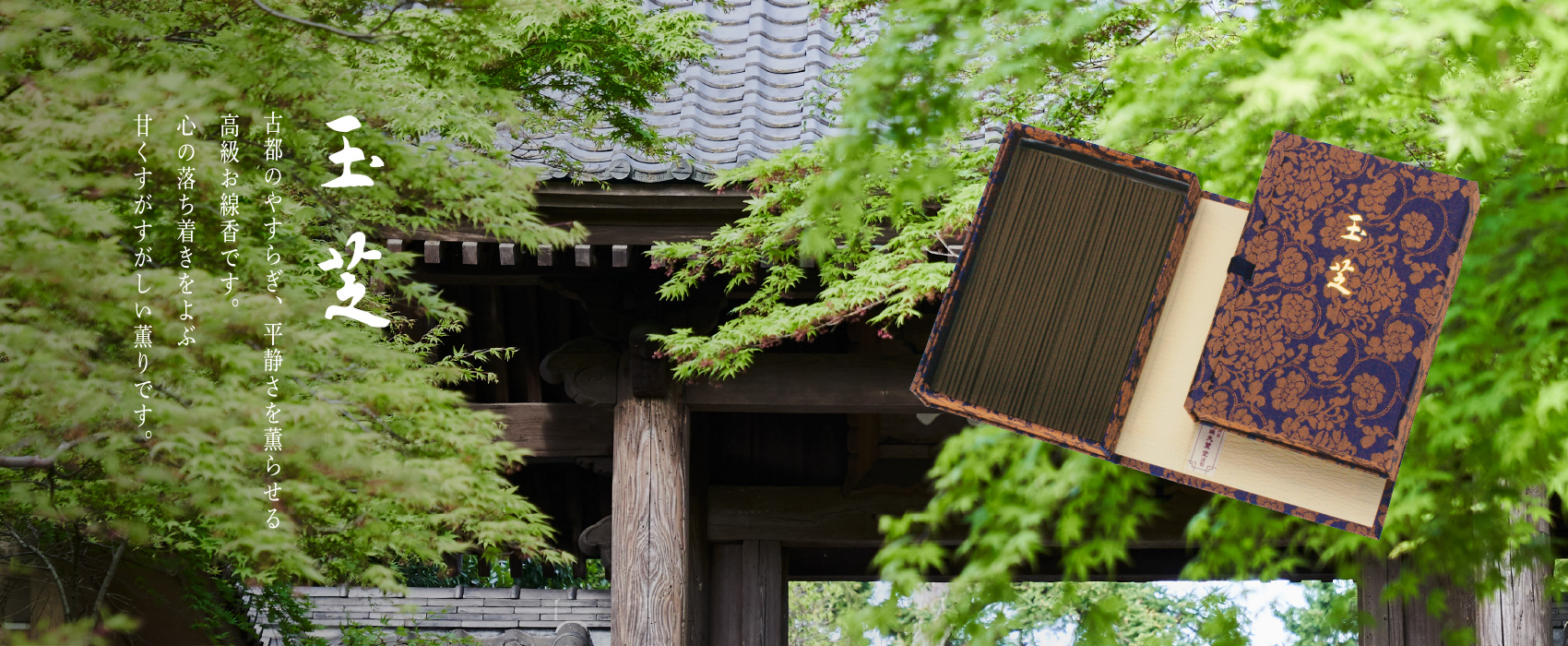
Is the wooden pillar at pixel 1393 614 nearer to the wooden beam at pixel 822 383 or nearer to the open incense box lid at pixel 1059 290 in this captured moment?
the wooden beam at pixel 822 383

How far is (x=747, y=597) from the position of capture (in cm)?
643

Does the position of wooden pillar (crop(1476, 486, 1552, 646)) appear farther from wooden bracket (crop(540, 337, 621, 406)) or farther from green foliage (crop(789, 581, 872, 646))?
green foliage (crop(789, 581, 872, 646))

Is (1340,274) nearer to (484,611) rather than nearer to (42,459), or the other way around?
Answer: (42,459)

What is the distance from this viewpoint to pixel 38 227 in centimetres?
254

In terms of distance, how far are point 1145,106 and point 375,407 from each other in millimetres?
2426

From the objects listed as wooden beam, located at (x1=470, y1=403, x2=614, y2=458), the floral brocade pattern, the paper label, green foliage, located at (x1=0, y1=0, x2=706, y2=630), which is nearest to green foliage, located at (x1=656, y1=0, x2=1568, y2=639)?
the floral brocade pattern

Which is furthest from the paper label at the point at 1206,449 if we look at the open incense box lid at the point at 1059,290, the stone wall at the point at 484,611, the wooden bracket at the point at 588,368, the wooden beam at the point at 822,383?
the stone wall at the point at 484,611

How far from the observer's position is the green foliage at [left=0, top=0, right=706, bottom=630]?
2.68 meters

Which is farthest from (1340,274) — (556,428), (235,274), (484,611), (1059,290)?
(484,611)

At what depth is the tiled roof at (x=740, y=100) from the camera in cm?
463

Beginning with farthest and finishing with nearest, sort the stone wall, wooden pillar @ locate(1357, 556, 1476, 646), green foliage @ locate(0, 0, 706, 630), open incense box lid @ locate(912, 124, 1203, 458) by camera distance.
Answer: the stone wall < wooden pillar @ locate(1357, 556, 1476, 646) < green foliage @ locate(0, 0, 706, 630) < open incense box lid @ locate(912, 124, 1203, 458)

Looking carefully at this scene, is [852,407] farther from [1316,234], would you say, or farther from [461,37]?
[1316,234]

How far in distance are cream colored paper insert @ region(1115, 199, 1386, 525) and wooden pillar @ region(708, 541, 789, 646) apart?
4.64 meters

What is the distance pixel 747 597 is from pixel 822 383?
6.24 ft
